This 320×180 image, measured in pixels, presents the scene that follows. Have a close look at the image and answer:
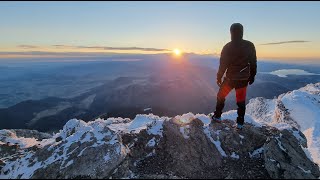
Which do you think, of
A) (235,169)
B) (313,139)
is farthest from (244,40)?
(313,139)

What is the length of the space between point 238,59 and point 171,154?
190 inches

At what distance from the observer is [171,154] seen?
12570mm

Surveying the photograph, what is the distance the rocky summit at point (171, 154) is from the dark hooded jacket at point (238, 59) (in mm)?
2694

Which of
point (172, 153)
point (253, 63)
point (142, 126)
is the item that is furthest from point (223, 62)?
point (142, 126)

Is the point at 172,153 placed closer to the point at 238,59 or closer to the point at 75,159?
the point at 75,159

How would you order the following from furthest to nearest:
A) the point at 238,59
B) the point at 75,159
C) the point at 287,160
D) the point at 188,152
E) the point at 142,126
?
the point at 142,126
the point at 238,59
the point at 188,152
the point at 287,160
the point at 75,159

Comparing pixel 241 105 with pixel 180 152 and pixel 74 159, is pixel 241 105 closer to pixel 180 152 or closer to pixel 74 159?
pixel 180 152

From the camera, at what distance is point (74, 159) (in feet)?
38.1

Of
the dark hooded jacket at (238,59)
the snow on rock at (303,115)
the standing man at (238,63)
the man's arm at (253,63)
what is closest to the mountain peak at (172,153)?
the standing man at (238,63)

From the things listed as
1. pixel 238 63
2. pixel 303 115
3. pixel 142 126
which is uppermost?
pixel 238 63

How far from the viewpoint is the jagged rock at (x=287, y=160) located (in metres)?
11.7

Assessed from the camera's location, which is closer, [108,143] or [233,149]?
[108,143]

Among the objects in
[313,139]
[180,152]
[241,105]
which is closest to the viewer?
[180,152]

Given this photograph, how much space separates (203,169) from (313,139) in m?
16.4
